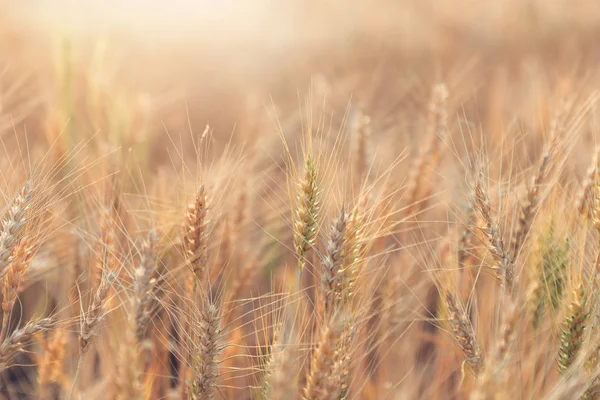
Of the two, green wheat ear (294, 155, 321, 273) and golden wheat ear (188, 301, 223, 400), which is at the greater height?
green wheat ear (294, 155, 321, 273)

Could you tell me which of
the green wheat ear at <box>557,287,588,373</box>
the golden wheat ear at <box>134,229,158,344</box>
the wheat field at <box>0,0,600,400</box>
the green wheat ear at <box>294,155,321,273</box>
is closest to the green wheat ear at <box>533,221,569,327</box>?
the wheat field at <box>0,0,600,400</box>

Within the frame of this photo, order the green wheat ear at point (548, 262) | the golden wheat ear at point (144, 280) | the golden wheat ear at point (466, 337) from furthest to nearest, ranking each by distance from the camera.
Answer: the green wheat ear at point (548, 262) < the golden wheat ear at point (466, 337) < the golden wheat ear at point (144, 280)

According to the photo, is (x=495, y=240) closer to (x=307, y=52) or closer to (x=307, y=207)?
(x=307, y=207)

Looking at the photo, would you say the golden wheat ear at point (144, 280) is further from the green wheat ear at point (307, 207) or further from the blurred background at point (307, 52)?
the blurred background at point (307, 52)

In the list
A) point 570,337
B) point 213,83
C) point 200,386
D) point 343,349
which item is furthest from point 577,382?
point 213,83

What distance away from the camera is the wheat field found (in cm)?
123

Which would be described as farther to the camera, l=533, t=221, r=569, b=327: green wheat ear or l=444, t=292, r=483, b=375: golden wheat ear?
l=533, t=221, r=569, b=327: green wheat ear

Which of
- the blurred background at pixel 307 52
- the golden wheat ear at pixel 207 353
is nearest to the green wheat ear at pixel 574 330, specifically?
the golden wheat ear at pixel 207 353

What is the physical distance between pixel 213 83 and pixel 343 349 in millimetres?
3438

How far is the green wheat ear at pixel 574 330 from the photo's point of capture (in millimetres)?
1221

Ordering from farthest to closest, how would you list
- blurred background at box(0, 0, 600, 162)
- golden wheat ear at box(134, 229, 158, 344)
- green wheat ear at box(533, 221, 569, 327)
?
1. blurred background at box(0, 0, 600, 162)
2. green wheat ear at box(533, 221, 569, 327)
3. golden wheat ear at box(134, 229, 158, 344)

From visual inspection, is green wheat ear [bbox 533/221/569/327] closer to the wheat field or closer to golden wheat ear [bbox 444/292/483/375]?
the wheat field

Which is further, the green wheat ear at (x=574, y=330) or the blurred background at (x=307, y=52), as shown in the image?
the blurred background at (x=307, y=52)

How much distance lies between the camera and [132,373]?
1.03 m
